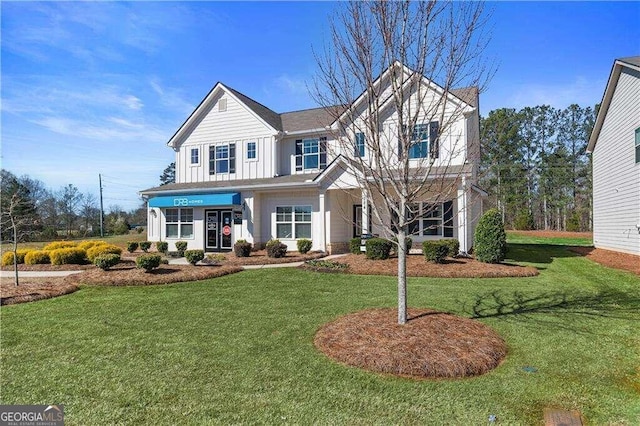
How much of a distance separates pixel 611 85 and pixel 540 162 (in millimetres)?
27765

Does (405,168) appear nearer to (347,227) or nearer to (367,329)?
(367,329)

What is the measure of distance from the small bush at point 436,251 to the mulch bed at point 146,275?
6.59 m

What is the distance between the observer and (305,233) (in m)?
18.0

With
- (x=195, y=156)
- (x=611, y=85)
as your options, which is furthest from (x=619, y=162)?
(x=195, y=156)

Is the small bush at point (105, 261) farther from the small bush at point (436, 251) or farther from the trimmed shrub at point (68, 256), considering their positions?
the small bush at point (436, 251)

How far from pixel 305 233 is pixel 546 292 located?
37.2 feet

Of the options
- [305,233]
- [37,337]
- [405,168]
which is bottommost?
[37,337]

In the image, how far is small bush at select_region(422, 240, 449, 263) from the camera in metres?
12.1

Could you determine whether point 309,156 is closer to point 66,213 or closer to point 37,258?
point 37,258

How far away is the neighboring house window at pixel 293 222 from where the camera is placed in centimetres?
1800

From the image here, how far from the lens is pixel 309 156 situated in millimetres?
19203

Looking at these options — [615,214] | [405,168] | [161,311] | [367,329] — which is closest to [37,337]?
[161,311]

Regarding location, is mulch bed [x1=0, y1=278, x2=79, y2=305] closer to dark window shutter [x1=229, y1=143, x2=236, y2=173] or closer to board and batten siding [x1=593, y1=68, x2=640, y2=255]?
dark window shutter [x1=229, y1=143, x2=236, y2=173]

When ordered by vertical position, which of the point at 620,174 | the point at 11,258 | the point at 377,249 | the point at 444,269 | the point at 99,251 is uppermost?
the point at 620,174
